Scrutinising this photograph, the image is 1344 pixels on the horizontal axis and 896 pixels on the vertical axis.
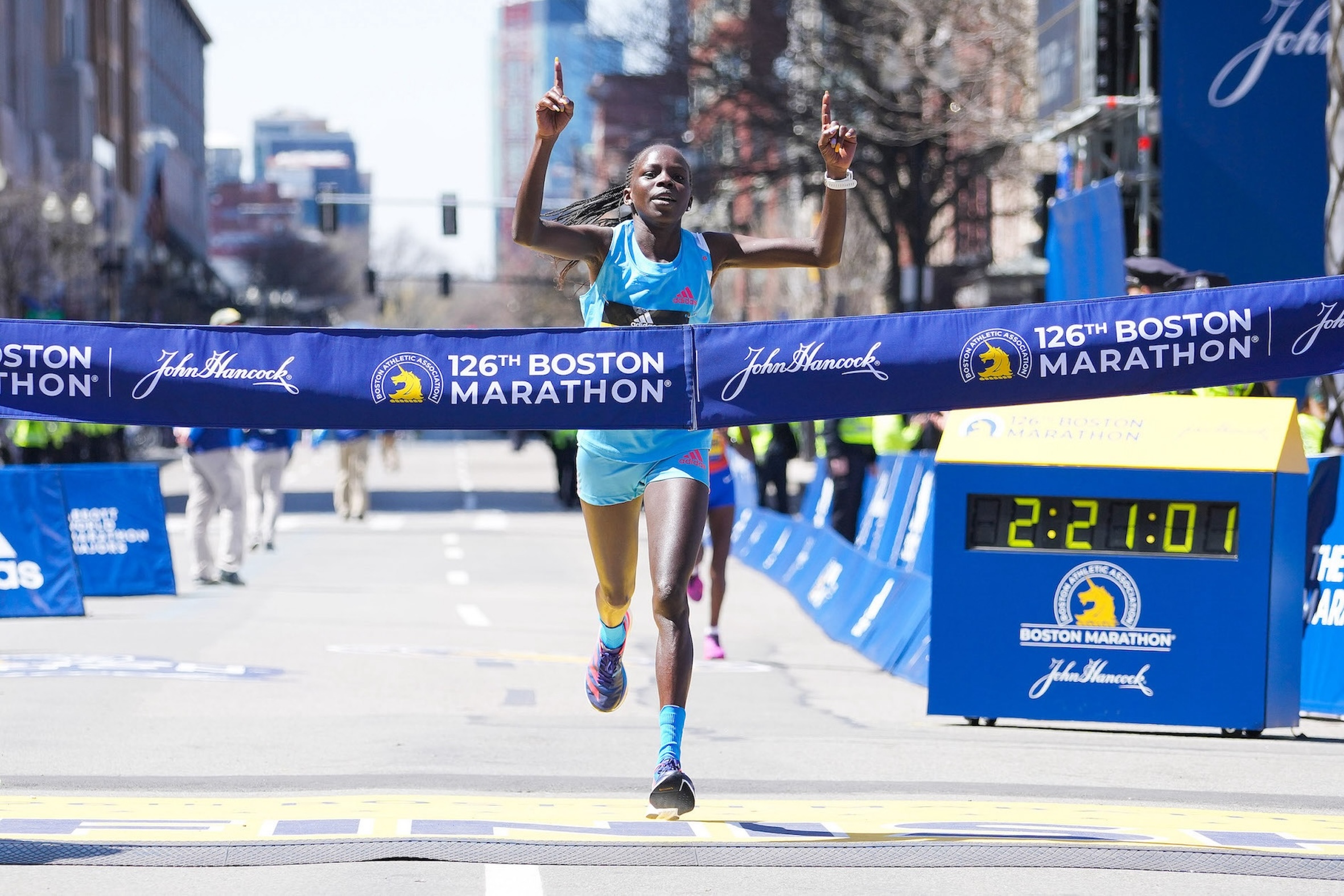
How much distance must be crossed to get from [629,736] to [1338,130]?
21.0 ft

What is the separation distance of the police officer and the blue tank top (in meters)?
11.7

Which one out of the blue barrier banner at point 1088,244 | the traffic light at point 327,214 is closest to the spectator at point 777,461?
the blue barrier banner at point 1088,244

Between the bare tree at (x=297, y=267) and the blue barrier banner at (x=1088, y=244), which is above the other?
the bare tree at (x=297, y=267)

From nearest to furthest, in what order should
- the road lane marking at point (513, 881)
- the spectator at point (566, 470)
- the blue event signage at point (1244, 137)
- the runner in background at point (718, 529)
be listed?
1. the road lane marking at point (513, 881)
2. the runner in background at point (718, 529)
3. the blue event signage at point (1244, 137)
4. the spectator at point (566, 470)

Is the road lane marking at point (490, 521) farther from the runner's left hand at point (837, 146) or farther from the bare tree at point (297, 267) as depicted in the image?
the bare tree at point (297, 267)

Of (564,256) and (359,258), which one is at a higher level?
(359,258)

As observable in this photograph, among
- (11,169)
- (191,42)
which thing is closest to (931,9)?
(11,169)

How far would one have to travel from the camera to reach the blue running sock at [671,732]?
5.99 metres

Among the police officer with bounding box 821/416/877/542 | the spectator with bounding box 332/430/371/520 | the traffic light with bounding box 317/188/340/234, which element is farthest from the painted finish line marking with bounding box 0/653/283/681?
the traffic light with bounding box 317/188/340/234

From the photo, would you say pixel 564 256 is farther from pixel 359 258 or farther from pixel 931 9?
pixel 359 258

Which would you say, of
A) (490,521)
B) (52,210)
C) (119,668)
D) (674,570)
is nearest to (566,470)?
(490,521)

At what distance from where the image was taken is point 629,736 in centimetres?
849

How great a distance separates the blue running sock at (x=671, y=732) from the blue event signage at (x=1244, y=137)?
14.7m

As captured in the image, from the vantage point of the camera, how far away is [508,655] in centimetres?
1186
